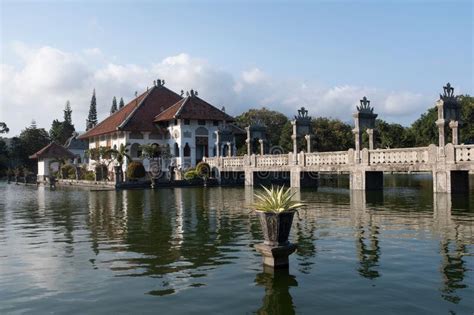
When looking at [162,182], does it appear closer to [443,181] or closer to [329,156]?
[329,156]

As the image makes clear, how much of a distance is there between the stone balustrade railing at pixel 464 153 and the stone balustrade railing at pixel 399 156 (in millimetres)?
1967

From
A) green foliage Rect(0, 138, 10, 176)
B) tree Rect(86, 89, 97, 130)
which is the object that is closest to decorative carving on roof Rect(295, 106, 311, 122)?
green foliage Rect(0, 138, 10, 176)

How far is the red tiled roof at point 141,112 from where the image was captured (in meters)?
57.7

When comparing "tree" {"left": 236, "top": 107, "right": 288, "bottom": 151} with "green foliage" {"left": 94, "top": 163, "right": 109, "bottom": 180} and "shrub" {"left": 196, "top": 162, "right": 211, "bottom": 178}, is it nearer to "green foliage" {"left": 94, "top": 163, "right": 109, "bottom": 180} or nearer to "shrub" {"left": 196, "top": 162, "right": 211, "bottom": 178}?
"green foliage" {"left": 94, "top": 163, "right": 109, "bottom": 180}

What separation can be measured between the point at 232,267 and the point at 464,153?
20799 millimetres

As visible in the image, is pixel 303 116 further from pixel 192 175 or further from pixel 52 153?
pixel 52 153

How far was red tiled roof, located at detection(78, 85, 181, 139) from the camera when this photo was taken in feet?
189

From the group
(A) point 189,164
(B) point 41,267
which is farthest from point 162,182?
(B) point 41,267

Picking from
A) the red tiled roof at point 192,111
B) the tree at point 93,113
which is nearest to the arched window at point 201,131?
the red tiled roof at point 192,111

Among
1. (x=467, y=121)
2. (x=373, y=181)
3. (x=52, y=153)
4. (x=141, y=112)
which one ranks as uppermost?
(x=141, y=112)

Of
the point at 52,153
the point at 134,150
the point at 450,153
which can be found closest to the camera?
the point at 450,153

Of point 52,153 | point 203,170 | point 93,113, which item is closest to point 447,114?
point 203,170

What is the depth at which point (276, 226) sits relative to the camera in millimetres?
9531

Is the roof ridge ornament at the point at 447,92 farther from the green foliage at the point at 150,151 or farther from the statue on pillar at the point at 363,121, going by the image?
the green foliage at the point at 150,151
